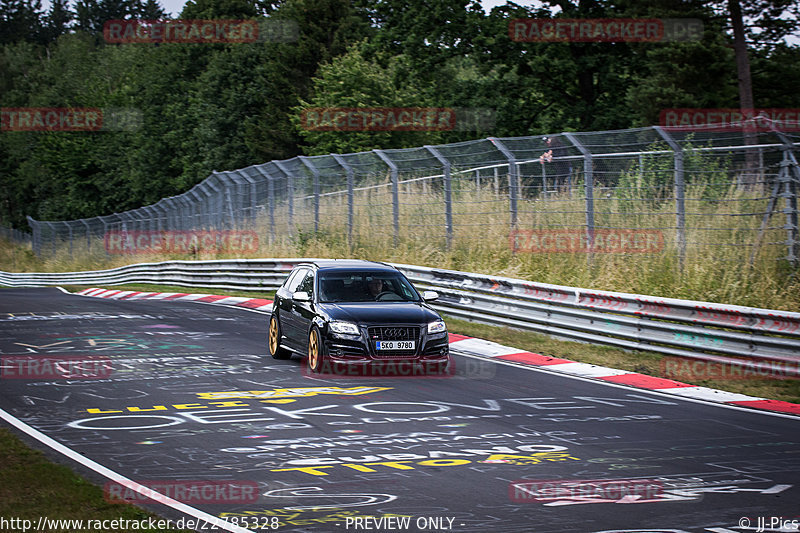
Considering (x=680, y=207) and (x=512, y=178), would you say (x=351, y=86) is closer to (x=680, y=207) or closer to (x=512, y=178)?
A: (x=512, y=178)

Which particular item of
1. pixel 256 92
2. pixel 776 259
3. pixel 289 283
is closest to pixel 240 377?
pixel 289 283

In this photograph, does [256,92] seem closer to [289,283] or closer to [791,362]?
[289,283]

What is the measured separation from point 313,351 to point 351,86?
35601mm

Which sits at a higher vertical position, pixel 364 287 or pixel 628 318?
pixel 364 287

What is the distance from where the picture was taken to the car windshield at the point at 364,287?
13.5m

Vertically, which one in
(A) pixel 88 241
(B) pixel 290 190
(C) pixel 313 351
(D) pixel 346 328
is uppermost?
(B) pixel 290 190

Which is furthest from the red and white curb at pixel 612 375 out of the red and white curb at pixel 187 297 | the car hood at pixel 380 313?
the red and white curb at pixel 187 297

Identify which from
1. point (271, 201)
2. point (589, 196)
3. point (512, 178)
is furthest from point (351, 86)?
point (589, 196)

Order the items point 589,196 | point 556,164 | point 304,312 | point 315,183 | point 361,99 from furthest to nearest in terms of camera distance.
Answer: point 361,99 < point 315,183 < point 556,164 < point 589,196 < point 304,312

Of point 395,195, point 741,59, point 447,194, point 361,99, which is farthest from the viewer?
point 361,99

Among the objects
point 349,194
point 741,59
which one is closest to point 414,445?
point 349,194

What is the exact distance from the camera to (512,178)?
19359 mm

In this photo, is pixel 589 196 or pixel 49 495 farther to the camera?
pixel 589 196

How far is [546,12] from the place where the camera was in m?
45.2
